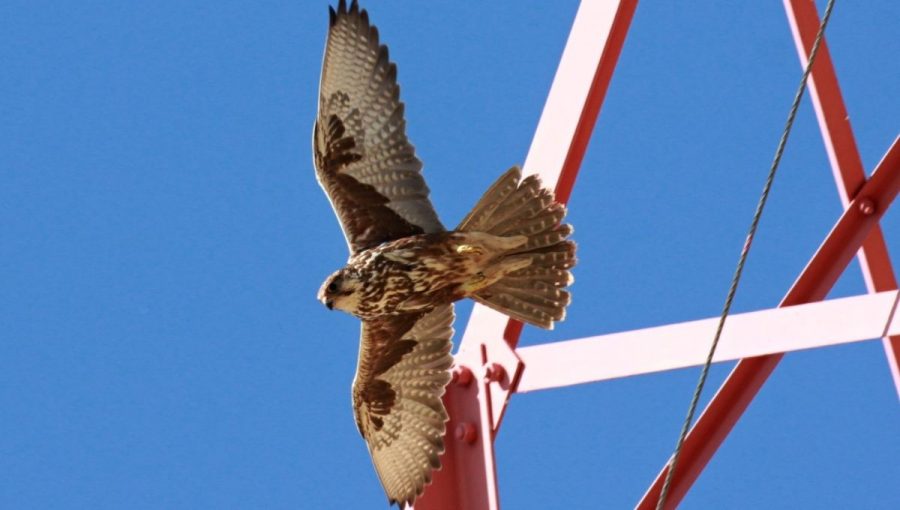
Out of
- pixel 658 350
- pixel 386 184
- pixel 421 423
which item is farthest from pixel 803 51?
pixel 421 423

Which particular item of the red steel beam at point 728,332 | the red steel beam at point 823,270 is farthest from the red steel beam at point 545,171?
the red steel beam at point 823,270

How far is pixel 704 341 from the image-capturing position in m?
3.63

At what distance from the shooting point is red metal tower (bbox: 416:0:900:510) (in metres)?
3.51

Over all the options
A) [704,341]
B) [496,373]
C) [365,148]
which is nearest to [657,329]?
[704,341]

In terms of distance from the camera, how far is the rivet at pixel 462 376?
4.30 metres

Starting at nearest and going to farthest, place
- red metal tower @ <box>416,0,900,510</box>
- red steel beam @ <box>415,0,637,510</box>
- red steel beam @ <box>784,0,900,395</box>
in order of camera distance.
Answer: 1. red metal tower @ <box>416,0,900,510</box>
2. red steel beam @ <box>784,0,900,395</box>
3. red steel beam @ <box>415,0,637,510</box>

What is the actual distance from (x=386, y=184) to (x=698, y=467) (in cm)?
132

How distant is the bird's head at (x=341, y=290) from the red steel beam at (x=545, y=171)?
351 millimetres

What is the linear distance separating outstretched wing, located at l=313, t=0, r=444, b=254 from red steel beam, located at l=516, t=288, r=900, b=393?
653 mm

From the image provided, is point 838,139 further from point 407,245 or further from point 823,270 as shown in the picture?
point 407,245

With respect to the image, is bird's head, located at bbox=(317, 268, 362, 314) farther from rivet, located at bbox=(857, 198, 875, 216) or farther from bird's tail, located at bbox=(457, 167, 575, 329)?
rivet, located at bbox=(857, 198, 875, 216)

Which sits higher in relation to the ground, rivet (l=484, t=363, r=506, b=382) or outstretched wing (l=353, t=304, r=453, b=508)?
outstretched wing (l=353, t=304, r=453, b=508)

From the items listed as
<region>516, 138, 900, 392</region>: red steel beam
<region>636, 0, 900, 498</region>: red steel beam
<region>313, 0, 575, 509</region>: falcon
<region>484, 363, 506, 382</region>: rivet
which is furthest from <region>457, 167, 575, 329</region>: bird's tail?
<region>636, 0, 900, 498</region>: red steel beam

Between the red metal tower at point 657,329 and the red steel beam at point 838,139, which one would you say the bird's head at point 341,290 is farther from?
the red steel beam at point 838,139
